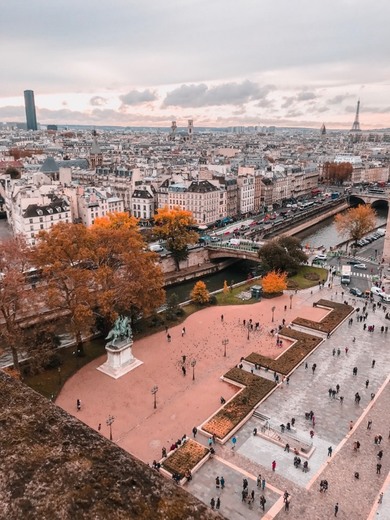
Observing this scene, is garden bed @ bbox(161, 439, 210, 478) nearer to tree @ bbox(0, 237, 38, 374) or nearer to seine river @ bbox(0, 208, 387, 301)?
tree @ bbox(0, 237, 38, 374)

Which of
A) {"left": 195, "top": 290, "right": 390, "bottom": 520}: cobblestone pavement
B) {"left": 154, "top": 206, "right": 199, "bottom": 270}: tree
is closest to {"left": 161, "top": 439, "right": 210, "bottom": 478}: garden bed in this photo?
{"left": 195, "top": 290, "right": 390, "bottom": 520}: cobblestone pavement

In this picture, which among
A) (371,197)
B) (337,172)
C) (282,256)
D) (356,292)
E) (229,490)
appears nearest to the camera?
(229,490)

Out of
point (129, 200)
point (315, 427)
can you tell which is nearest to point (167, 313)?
point (315, 427)

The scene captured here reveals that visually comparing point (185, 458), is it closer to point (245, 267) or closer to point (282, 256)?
point (282, 256)

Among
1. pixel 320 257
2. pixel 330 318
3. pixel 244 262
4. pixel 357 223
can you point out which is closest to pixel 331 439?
pixel 330 318

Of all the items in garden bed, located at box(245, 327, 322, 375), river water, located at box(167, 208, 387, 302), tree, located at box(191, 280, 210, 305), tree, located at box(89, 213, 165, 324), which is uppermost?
tree, located at box(89, 213, 165, 324)

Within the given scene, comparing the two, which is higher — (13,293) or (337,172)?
(337,172)
